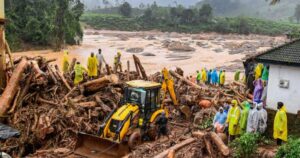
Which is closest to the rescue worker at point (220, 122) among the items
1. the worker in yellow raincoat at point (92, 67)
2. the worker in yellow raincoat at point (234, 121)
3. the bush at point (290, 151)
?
the worker in yellow raincoat at point (234, 121)

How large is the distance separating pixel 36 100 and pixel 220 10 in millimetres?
178090

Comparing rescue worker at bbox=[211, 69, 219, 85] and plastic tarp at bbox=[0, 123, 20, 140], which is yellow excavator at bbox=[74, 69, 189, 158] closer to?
plastic tarp at bbox=[0, 123, 20, 140]

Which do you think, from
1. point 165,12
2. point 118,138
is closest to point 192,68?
point 118,138

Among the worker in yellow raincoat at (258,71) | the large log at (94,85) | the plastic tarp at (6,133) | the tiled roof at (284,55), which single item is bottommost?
the large log at (94,85)

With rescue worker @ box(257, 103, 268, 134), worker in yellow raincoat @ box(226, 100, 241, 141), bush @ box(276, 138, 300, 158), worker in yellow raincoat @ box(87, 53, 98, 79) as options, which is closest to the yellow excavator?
worker in yellow raincoat @ box(226, 100, 241, 141)

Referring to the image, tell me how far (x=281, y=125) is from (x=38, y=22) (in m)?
43.9

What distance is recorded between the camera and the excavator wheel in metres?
13.3

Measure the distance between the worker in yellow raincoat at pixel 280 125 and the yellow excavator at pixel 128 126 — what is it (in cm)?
397

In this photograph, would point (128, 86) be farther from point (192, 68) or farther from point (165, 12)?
point (165, 12)

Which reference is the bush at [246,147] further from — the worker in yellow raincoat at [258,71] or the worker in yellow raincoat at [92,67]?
the worker in yellow raincoat at [92,67]

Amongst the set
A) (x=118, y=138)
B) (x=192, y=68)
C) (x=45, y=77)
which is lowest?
(x=192, y=68)

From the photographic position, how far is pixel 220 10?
188 meters

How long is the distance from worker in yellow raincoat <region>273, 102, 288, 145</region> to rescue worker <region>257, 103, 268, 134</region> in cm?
39

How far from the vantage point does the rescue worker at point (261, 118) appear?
12742mm
